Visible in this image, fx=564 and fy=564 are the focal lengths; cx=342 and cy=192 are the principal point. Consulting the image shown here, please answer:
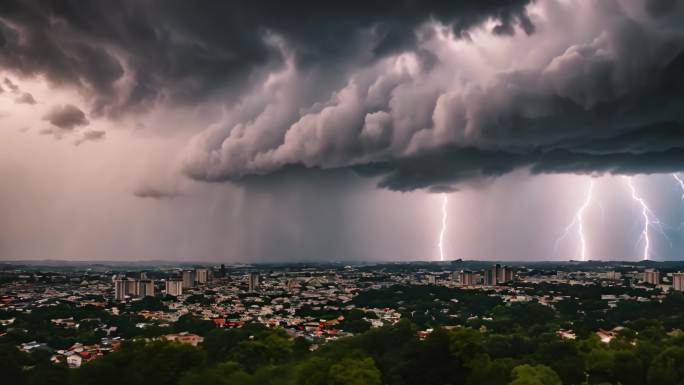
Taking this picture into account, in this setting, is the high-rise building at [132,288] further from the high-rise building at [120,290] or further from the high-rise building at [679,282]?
the high-rise building at [679,282]

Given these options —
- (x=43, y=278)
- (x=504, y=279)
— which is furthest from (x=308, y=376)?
(x=43, y=278)

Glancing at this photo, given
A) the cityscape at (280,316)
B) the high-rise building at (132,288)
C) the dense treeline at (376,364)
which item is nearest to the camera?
the dense treeline at (376,364)

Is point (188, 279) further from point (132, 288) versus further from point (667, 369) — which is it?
point (667, 369)

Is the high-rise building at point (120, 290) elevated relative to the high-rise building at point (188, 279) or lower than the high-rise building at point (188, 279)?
elevated

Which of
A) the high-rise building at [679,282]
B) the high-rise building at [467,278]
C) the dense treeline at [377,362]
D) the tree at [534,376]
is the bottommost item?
the high-rise building at [467,278]

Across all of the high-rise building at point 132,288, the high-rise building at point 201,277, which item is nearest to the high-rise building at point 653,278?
the high-rise building at point 201,277

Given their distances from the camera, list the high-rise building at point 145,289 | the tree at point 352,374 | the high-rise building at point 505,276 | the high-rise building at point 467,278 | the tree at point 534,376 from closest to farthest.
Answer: the tree at point 534,376
the tree at point 352,374
the high-rise building at point 145,289
the high-rise building at point 467,278
the high-rise building at point 505,276

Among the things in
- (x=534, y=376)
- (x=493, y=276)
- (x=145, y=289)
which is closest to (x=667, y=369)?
(x=534, y=376)
